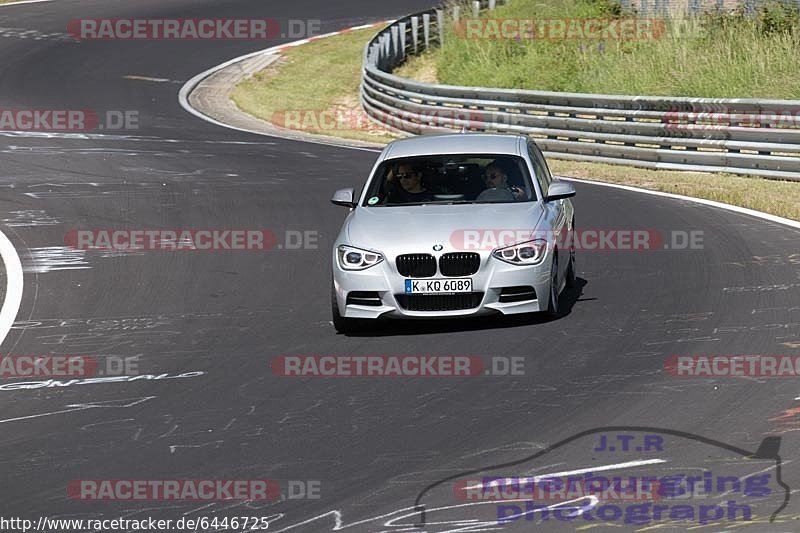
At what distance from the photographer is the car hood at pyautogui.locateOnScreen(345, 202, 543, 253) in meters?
10.8

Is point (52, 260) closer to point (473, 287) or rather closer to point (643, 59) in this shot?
point (473, 287)

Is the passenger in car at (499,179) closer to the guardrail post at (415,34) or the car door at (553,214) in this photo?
the car door at (553,214)

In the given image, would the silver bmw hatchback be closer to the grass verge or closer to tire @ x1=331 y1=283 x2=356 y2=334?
tire @ x1=331 y1=283 x2=356 y2=334

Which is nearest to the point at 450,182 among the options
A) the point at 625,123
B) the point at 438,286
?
the point at 438,286

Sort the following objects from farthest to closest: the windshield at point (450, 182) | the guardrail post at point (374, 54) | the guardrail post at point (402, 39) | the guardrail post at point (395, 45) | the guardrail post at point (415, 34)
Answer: the guardrail post at point (415, 34) → the guardrail post at point (402, 39) → the guardrail post at point (395, 45) → the guardrail post at point (374, 54) → the windshield at point (450, 182)

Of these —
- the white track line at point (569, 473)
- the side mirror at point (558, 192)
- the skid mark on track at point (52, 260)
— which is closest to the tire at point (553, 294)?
the side mirror at point (558, 192)

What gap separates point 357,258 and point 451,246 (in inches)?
30.4

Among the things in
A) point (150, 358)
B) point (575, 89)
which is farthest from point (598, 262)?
point (575, 89)

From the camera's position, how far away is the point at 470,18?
3806 cm

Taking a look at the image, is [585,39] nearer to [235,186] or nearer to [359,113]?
[359,113]

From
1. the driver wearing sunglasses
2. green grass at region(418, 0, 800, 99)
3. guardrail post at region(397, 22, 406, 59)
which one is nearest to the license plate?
the driver wearing sunglasses

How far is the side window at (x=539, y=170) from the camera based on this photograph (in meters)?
12.2

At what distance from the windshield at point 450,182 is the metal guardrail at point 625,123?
912 centimetres

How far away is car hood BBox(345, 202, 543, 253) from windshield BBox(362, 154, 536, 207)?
0.19 meters
